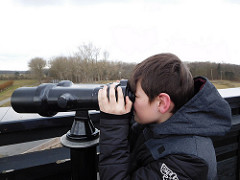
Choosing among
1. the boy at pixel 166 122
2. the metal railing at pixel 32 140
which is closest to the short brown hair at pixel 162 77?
the boy at pixel 166 122

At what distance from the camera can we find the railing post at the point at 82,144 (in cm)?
67

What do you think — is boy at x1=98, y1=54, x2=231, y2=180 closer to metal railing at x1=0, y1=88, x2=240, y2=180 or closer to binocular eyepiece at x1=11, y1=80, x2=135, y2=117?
binocular eyepiece at x1=11, y1=80, x2=135, y2=117

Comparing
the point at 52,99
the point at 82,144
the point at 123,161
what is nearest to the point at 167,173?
the point at 123,161

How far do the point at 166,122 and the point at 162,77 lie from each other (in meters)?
0.20

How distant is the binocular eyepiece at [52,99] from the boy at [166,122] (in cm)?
5

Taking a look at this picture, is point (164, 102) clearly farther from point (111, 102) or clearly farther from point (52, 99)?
point (52, 99)

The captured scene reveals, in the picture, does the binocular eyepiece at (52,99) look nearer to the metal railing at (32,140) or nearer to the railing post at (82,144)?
the railing post at (82,144)

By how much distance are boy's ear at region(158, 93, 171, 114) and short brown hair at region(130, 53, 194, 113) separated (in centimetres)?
2

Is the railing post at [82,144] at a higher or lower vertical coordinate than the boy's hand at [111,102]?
lower

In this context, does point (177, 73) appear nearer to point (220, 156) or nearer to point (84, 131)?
point (84, 131)

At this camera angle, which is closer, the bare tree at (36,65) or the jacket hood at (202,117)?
the jacket hood at (202,117)

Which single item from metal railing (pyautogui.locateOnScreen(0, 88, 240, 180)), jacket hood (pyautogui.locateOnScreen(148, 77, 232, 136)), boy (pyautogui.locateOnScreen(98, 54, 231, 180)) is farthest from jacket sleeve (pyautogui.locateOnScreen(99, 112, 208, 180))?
metal railing (pyautogui.locateOnScreen(0, 88, 240, 180))

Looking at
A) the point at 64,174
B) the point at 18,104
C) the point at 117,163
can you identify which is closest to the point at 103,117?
the point at 117,163

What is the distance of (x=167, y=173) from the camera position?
2.27 ft
